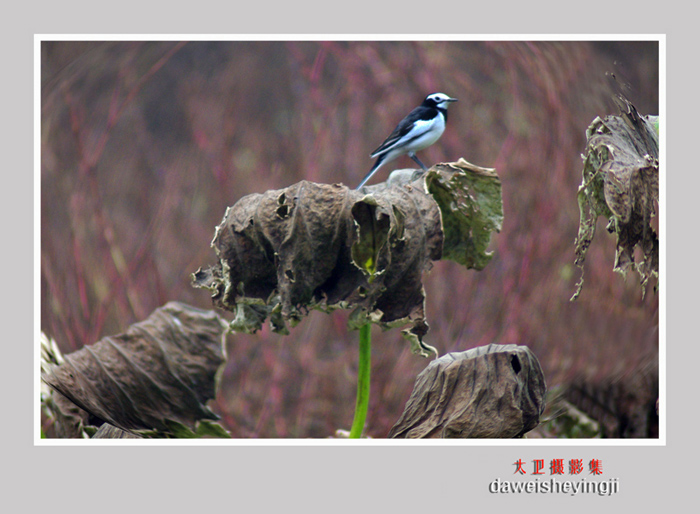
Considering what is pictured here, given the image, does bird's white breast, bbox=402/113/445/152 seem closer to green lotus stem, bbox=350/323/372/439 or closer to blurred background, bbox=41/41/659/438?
blurred background, bbox=41/41/659/438

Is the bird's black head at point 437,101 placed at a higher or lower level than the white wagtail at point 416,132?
higher

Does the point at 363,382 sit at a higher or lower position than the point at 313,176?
lower

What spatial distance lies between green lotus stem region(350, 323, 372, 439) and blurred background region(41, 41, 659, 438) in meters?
0.05

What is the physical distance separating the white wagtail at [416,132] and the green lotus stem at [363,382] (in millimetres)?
328

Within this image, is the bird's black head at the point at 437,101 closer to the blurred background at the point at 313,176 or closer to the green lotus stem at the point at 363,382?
the blurred background at the point at 313,176

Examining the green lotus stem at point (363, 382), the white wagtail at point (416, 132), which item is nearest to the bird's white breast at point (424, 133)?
the white wagtail at point (416, 132)

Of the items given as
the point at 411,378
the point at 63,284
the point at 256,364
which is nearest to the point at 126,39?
the point at 63,284

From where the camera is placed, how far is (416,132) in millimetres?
1381

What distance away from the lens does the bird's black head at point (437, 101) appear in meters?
1.40

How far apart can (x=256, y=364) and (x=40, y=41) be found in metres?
0.87

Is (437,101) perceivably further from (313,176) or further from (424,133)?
(313,176)

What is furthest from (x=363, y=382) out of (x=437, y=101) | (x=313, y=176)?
(x=437, y=101)

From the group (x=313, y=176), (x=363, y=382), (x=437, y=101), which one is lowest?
(x=363, y=382)

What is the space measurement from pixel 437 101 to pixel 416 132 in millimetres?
92
